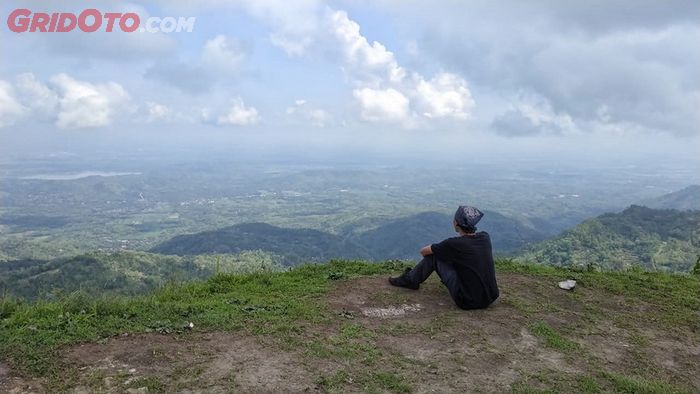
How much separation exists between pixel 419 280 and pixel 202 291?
4008 millimetres

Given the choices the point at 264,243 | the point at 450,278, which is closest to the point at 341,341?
the point at 450,278

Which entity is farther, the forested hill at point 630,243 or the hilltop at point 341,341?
the forested hill at point 630,243

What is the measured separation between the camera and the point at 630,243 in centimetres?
6775

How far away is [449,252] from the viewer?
7.68m

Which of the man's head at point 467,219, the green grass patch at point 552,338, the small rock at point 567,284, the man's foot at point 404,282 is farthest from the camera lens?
the small rock at point 567,284

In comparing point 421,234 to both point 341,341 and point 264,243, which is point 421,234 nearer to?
point 264,243

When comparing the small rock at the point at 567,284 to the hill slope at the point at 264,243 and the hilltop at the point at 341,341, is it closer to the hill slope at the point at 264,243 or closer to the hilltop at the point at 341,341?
the hilltop at the point at 341,341

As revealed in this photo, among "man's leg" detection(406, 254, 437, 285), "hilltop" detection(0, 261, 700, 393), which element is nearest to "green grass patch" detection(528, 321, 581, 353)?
"hilltop" detection(0, 261, 700, 393)

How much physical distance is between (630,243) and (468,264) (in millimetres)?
72923

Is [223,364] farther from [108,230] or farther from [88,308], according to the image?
[108,230]

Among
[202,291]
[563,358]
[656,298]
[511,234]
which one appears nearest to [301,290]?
[202,291]

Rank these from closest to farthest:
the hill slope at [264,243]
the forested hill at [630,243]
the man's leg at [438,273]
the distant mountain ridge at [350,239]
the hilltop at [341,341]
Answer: the hilltop at [341,341] → the man's leg at [438,273] → the forested hill at [630,243] → the hill slope at [264,243] → the distant mountain ridge at [350,239]

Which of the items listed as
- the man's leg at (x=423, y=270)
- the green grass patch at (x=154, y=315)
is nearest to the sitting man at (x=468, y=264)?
the man's leg at (x=423, y=270)

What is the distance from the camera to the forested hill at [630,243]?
1907 inches
